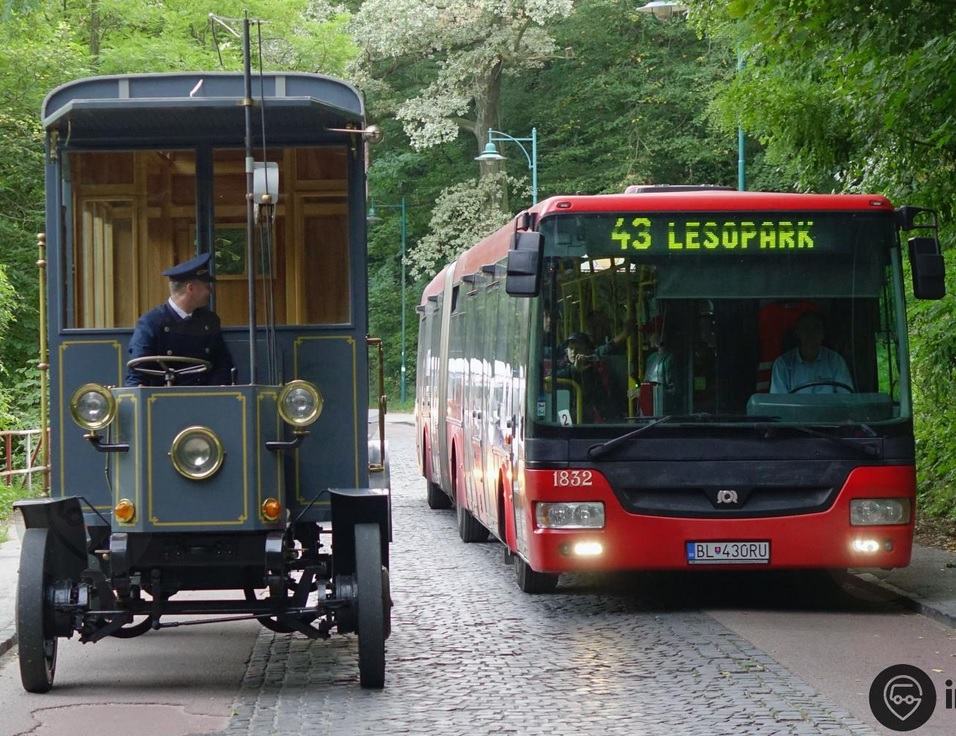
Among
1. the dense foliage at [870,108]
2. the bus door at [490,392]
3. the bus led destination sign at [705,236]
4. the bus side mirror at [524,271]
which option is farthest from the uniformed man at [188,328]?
the dense foliage at [870,108]

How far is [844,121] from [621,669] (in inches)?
311

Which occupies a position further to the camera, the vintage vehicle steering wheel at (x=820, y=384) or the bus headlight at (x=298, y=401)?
the vintage vehicle steering wheel at (x=820, y=384)

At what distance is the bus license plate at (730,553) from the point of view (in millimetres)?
11875

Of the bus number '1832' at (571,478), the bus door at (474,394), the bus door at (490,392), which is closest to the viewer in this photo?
the bus number '1832' at (571,478)

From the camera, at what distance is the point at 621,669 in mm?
9750

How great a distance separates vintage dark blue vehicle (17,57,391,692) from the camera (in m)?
8.78

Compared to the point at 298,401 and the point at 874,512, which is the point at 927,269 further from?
the point at 298,401

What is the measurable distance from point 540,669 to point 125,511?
2.56 m

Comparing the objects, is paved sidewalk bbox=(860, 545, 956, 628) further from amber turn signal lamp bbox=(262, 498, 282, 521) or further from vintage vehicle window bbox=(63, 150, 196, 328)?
vintage vehicle window bbox=(63, 150, 196, 328)

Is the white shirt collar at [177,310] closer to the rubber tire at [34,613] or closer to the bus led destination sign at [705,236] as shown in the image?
the rubber tire at [34,613]

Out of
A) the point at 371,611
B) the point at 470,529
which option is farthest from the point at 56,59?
the point at 371,611

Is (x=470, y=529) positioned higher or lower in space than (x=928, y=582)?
lower

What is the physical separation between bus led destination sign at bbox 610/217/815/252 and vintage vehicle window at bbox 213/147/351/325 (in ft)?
8.90

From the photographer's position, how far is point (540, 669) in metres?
9.78
